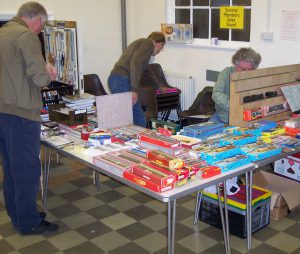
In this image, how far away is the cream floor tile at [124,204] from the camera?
3.57 meters

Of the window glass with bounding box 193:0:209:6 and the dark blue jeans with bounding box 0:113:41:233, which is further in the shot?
the window glass with bounding box 193:0:209:6

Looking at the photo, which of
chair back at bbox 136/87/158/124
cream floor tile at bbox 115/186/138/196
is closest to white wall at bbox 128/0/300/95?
chair back at bbox 136/87/158/124

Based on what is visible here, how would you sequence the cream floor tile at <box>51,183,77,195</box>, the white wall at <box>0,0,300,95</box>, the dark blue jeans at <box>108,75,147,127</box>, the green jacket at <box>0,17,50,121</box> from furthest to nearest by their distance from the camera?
the white wall at <box>0,0,300,95</box>, the dark blue jeans at <box>108,75,147,127</box>, the cream floor tile at <box>51,183,77,195</box>, the green jacket at <box>0,17,50,121</box>

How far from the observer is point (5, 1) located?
5.29 meters

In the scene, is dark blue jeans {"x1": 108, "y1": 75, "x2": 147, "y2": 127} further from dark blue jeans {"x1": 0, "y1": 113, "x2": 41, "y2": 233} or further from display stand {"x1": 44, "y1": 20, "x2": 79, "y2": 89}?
dark blue jeans {"x1": 0, "y1": 113, "x2": 41, "y2": 233}

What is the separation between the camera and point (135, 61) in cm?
412

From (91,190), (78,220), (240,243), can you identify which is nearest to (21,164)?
(78,220)

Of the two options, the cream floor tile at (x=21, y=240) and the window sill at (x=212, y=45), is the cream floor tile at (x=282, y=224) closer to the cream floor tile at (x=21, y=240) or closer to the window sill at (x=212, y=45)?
the cream floor tile at (x=21, y=240)

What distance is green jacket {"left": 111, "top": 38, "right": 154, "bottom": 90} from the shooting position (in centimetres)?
412

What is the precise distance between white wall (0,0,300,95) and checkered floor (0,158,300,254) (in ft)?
7.21

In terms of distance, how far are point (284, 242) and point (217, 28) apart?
3.24 meters

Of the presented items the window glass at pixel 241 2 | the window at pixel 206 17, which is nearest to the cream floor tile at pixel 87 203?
the window at pixel 206 17

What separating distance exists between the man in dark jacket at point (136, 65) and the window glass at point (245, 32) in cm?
136

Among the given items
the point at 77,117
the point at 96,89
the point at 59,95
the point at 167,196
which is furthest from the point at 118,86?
the point at 167,196
